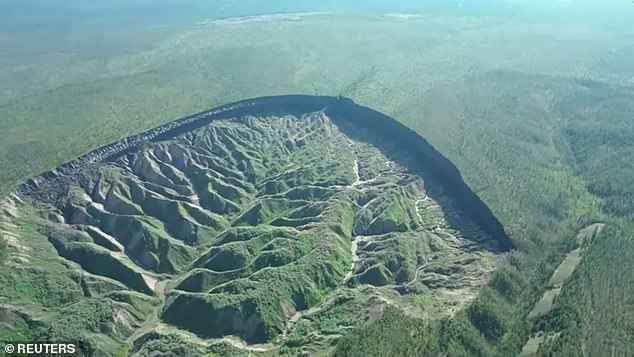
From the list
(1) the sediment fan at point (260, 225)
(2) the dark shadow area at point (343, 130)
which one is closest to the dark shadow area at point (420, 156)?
(2) the dark shadow area at point (343, 130)

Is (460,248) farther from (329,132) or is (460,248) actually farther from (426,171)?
(329,132)

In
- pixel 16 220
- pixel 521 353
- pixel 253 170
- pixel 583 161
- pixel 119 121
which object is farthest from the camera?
pixel 119 121

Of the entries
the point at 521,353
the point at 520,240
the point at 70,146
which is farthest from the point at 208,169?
the point at 521,353

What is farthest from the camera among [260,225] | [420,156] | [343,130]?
[343,130]

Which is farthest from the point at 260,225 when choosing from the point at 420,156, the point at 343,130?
the point at 343,130

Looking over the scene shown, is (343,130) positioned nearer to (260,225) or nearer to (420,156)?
(420,156)

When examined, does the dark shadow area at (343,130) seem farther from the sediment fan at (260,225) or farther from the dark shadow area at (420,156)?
the sediment fan at (260,225)

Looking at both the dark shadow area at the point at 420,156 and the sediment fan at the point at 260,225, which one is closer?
the sediment fan at the point at 260,225

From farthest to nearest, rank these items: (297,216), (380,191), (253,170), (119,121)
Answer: (119,121) < (253,170) < (380,191) < (297,216)
